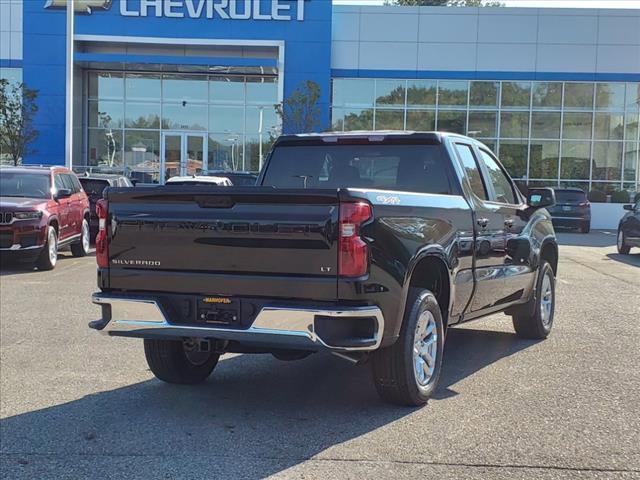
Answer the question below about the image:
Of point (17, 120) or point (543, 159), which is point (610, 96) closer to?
point (543, 159)

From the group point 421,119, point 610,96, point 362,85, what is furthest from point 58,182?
point 610,96

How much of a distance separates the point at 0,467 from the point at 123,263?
1.46 metres

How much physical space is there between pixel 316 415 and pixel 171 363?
1.31 m

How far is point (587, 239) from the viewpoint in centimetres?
2288

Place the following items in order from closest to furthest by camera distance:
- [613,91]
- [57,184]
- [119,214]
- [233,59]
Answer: [119,214]
[57,184]
[233,59]
[613,91]

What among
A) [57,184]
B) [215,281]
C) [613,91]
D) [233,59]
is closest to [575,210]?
[613,91]

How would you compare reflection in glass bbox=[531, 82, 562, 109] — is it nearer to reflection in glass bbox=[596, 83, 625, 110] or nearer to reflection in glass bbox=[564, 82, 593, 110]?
reflection in glass bbox=[564, 82, 593, 110]

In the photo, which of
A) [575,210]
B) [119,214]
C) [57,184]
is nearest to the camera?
[119,214]

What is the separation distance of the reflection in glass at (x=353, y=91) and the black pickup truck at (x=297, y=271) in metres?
24.0

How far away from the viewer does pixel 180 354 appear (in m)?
5.70

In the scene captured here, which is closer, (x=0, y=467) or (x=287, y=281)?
(x=0, y=467)

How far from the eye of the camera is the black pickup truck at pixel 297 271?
4355mm

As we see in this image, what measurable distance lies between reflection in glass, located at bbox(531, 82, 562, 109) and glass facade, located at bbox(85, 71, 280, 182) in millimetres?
10840

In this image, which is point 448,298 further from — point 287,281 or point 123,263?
point 123,263
